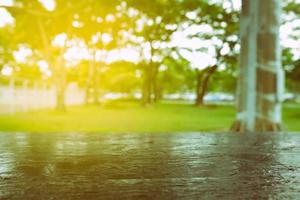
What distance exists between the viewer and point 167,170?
1.22 m

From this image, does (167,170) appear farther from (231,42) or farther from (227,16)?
(231,42)

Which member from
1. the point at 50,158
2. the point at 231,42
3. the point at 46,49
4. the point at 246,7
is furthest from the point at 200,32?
the point at 50,158

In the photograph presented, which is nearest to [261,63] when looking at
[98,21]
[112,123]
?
[112,123]

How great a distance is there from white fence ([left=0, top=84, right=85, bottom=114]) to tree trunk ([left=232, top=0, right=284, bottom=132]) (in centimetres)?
800

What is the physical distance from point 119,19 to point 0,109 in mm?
5514

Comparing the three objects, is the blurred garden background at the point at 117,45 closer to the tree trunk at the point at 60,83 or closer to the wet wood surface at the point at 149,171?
the tree trunk at the point at 60,83

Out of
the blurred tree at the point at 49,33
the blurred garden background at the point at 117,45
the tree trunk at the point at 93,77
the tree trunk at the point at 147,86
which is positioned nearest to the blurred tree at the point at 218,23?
the blurred garden background at the point at 117,45

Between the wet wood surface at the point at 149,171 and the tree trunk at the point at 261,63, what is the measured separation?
360 cm

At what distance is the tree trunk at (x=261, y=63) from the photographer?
539 cm

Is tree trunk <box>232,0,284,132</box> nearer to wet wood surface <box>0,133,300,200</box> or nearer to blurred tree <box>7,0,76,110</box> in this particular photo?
wet wood surface <box>0,133,300,200</box>

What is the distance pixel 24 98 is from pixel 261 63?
10.6 metres

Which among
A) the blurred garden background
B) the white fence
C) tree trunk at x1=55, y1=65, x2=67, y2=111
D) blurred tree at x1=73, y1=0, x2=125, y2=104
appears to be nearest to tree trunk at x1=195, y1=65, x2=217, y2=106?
the blurred garden background

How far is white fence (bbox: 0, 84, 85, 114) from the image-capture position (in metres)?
12.2

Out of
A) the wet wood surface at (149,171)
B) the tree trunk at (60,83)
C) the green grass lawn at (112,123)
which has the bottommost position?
the green grass lawn at (112,123)
